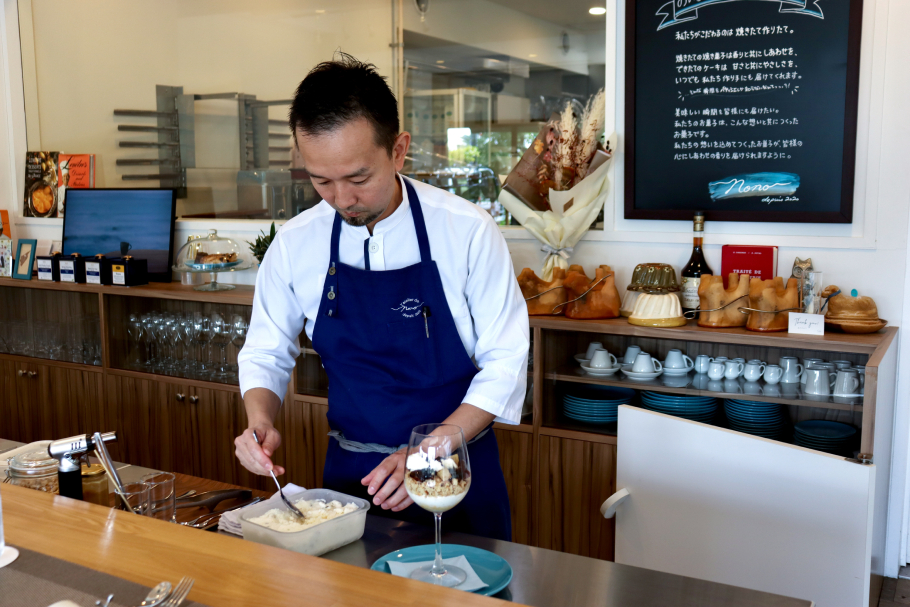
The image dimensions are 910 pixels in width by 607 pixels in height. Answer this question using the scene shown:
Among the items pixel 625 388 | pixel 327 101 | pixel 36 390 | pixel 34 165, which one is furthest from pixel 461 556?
pixel 34 165

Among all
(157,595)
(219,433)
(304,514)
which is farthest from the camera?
(219,433)

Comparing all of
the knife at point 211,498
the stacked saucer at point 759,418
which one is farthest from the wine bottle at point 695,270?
the knife at point 211,498

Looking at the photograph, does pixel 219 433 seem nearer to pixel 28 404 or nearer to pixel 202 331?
pixel 202 331

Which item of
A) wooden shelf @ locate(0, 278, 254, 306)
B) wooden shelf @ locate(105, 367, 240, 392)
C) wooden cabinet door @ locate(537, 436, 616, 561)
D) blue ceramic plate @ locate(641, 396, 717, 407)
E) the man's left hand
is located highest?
wooden shelf @ locate(0, 278, 254, 306)

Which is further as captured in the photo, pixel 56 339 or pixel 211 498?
pixel 56 339

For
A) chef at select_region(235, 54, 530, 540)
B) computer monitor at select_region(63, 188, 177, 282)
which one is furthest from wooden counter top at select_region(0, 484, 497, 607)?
computer monitor at select_region(63, 188, 177, 282)

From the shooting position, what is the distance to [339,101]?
1564 mm

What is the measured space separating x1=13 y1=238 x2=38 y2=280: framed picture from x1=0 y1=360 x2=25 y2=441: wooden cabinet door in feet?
1.58

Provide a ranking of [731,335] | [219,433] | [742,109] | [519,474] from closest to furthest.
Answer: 1. [731,335]
2. [742,109]
3. [519,474]
4. [219,433]

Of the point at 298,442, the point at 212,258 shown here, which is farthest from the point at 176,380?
the point at 298,442

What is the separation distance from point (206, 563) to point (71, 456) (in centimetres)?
54

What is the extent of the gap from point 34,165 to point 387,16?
2268 millimetres

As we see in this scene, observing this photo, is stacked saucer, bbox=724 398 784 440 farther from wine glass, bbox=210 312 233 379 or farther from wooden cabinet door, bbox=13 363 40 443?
wooden cabinet door, bbox=13 363 40 443

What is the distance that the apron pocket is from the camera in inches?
73.6
